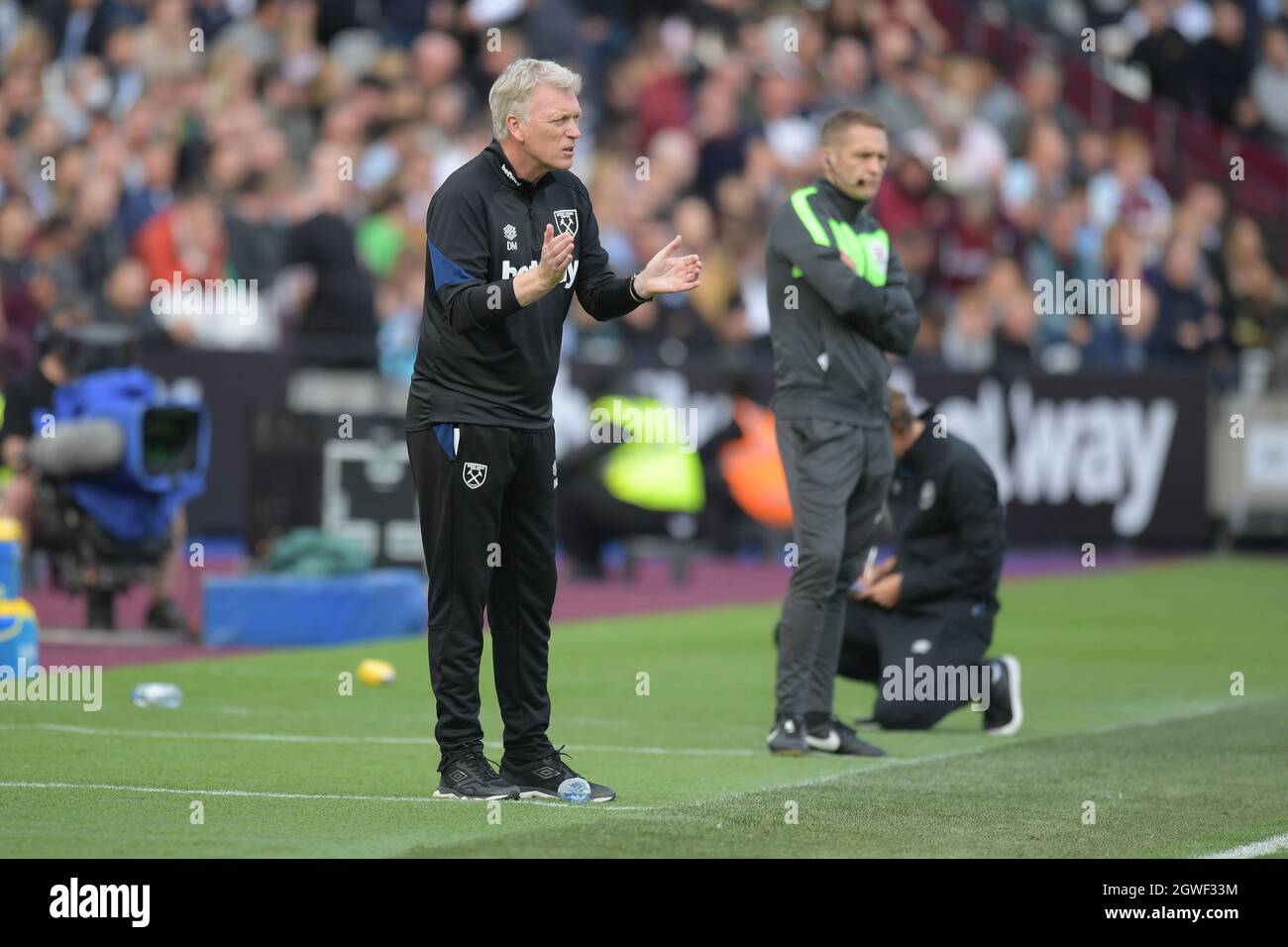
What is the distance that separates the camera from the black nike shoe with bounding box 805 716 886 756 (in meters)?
10.2

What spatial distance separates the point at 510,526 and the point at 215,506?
1289 centimetres

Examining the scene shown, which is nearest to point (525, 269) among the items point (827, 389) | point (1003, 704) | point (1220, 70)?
point (827, 389)

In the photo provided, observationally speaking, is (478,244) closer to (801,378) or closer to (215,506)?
(801,378)

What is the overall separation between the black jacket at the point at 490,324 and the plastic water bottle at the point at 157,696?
3.57 m

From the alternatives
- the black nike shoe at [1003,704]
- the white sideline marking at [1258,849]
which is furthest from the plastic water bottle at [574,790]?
the black nike shoe at [1003,704]

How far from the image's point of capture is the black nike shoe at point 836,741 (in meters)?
10.2

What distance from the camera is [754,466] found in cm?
2120

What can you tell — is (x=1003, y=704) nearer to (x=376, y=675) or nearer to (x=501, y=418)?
(x=376, y=675)

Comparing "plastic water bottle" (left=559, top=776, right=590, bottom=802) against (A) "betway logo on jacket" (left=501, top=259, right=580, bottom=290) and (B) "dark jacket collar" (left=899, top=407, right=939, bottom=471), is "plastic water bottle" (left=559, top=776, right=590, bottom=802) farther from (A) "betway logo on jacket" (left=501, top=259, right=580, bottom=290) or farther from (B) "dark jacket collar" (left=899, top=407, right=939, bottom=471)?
(B) "dark jacket collar" (left=899, top=407, right=939, bottom=471)

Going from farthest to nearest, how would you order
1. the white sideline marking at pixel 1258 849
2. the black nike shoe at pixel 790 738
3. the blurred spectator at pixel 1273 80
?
the blurred spectator at pixel 1273 80, the black nike shoe at pixel 790 738, the white sideline marking at pixel 1258 849

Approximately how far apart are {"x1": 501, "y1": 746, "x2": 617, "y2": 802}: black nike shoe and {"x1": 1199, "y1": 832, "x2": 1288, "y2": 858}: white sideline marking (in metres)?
2.15

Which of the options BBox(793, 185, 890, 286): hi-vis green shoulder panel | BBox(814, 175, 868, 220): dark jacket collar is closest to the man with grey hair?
BBox(793, 185, 890, 286): hi-vis green shoulder panel

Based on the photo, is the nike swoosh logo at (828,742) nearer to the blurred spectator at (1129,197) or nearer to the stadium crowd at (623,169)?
the stadium crowd at (623,169)

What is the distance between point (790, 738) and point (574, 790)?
179cm
